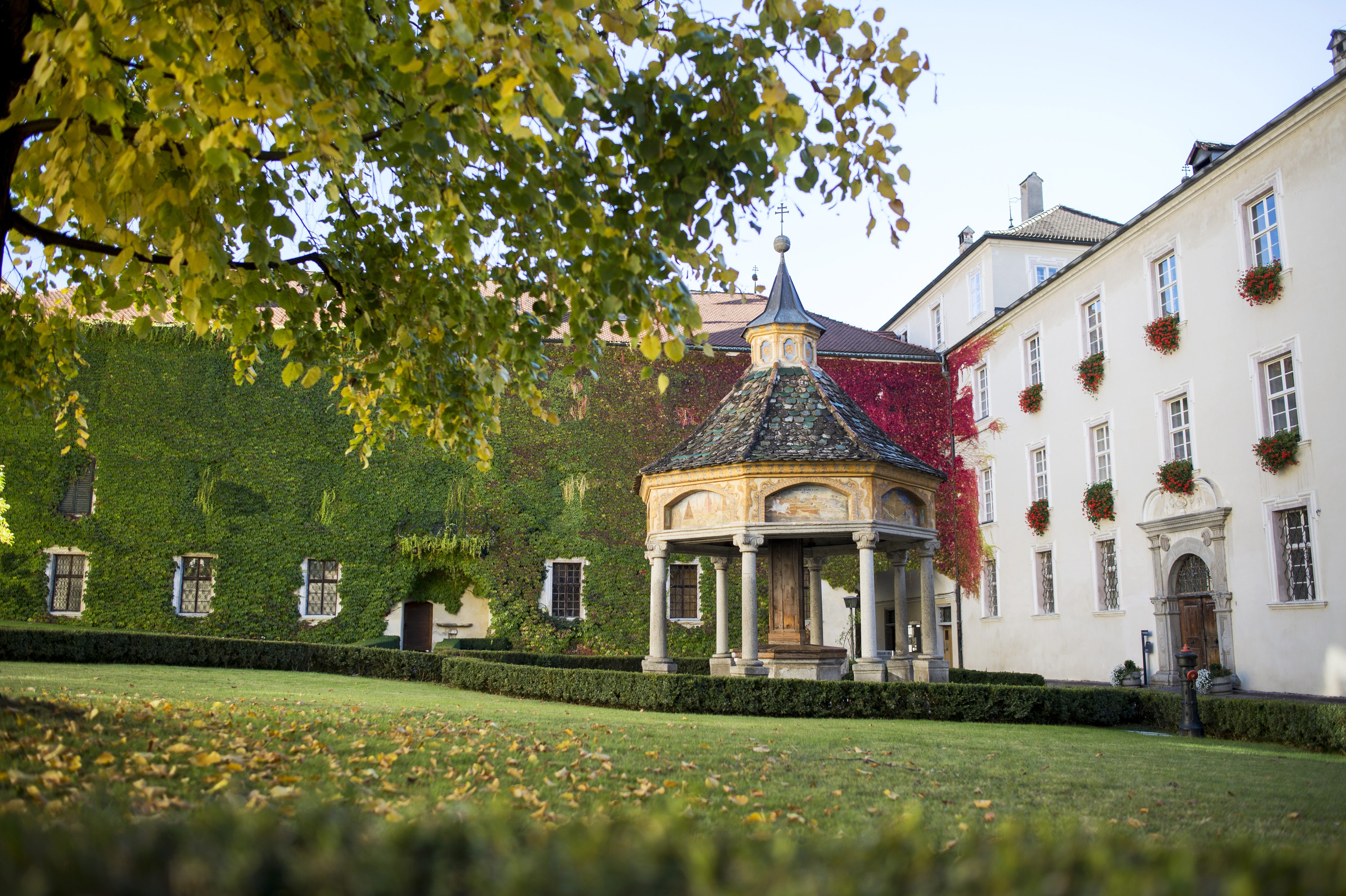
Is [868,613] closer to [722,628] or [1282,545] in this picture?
[722,628]

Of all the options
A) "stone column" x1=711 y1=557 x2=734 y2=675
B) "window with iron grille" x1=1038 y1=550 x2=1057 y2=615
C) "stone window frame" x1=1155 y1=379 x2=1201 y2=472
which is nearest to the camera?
"stone column" x1=711 y1=557 x2=734 y2=675

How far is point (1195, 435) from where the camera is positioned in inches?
835

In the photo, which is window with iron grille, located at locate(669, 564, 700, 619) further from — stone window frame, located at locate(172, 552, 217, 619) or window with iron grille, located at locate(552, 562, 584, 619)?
stone window frame, located at locate(172, 552, 217, 619)

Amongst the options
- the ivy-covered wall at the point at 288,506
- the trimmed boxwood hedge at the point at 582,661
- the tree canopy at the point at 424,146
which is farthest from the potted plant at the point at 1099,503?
the tree canopy at the point at 424,146

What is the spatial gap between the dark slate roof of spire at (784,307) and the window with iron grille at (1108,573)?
11382 mm

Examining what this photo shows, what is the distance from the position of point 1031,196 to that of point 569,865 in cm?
3883

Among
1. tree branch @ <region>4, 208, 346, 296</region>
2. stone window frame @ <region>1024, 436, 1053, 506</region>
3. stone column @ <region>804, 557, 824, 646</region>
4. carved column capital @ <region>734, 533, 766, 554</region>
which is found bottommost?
stone column @ <region>804, 557, 824, 646</region>

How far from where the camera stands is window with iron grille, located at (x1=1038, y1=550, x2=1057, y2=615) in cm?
2680

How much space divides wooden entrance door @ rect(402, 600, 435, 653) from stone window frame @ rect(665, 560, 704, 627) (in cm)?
502

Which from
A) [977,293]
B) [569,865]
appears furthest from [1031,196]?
[569,865]

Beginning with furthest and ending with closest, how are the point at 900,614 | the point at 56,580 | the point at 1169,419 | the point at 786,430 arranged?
1. the point at 56,580
2. the point at 1169,419
3. the point at 900,614
4. the point at 786,430

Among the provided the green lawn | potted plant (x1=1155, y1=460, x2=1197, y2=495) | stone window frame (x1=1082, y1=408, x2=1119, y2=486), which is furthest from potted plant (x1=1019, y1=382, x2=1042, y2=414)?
the green lawn

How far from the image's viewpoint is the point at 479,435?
936 cm

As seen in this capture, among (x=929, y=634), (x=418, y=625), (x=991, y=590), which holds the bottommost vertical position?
(x=929, y=634)
